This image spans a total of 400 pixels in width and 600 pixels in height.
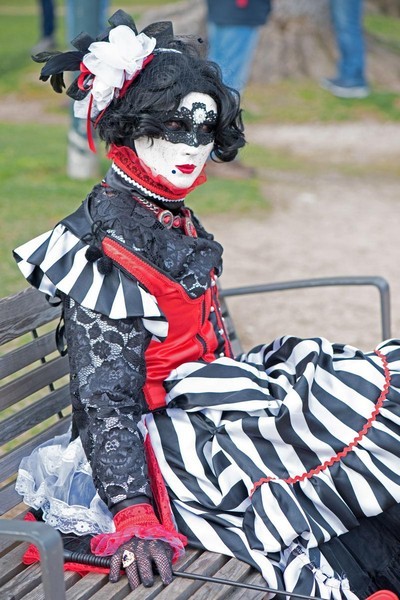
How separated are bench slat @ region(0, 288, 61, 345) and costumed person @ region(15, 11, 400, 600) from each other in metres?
0.14

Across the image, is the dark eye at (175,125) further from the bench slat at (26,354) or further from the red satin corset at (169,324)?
the bench slat at (26,354)

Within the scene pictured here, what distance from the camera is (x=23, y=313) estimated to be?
2.63 meters

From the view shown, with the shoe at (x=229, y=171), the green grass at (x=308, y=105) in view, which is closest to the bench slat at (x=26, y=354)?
the shoe at (x=229, y=171)

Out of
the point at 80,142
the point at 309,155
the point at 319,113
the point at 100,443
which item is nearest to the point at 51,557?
the point at 100,443

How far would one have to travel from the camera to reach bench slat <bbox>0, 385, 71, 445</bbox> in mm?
2547

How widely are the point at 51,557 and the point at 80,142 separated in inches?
210

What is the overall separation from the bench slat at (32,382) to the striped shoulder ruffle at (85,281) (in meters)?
0.28

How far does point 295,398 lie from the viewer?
2230mm

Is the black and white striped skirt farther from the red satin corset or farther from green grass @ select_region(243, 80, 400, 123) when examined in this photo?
green grass @ select_region(243, 80, 400, 123)

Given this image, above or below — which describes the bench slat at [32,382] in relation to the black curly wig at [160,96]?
below

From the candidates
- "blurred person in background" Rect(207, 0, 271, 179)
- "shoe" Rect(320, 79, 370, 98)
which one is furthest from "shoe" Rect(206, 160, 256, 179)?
"shoe" Rect(320, 79, 370, 98)

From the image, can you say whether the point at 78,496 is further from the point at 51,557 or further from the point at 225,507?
the point at 51,557

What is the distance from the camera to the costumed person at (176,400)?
2199 millimetres

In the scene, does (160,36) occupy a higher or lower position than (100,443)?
higher
